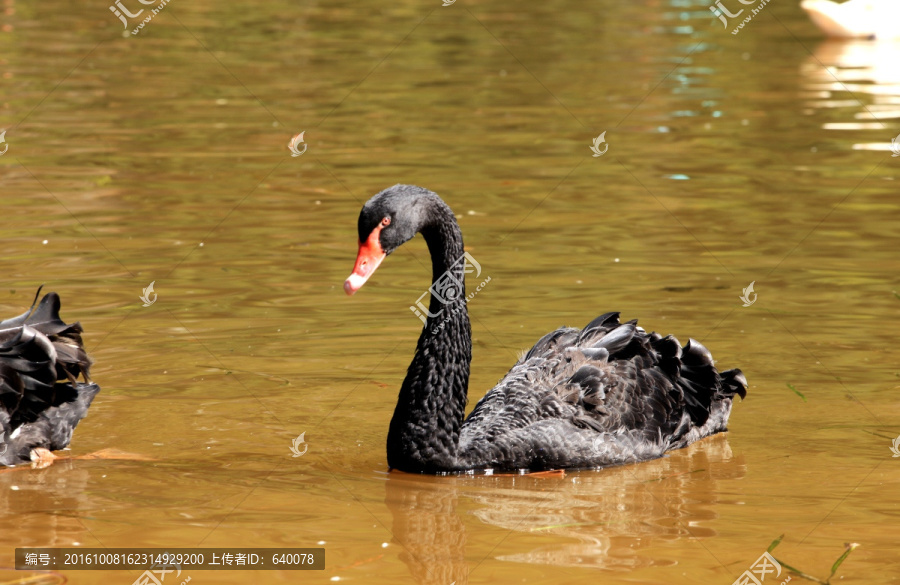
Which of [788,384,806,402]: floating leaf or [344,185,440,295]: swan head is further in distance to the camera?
[788,384,806,402]: floating leaf

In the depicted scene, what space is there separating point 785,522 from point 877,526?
14.7 inches

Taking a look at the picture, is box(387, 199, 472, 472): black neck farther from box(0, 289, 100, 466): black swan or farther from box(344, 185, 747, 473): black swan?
box(0, 289, 100, 466): black swan

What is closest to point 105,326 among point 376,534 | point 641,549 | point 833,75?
point 376,534

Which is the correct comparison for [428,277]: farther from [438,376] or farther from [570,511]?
[570,511]

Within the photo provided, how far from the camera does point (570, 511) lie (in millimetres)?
5531

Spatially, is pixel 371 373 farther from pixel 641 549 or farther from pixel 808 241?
pixel 808 241

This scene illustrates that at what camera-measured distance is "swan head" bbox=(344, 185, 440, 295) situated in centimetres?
561

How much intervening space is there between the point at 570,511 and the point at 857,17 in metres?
17.4

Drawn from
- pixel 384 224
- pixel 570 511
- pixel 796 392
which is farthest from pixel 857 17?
pixel 570 511

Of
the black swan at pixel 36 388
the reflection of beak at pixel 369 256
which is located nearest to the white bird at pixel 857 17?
the reflection of beak at pixel 369 256

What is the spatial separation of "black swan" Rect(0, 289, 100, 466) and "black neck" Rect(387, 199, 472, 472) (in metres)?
1.63

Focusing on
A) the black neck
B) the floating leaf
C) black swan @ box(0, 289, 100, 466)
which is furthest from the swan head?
the floating leaf

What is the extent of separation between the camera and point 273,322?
8.26 metres

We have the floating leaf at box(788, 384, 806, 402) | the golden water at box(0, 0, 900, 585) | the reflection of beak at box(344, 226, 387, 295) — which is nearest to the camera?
the golden water at box(0, 0, 900, 585)
